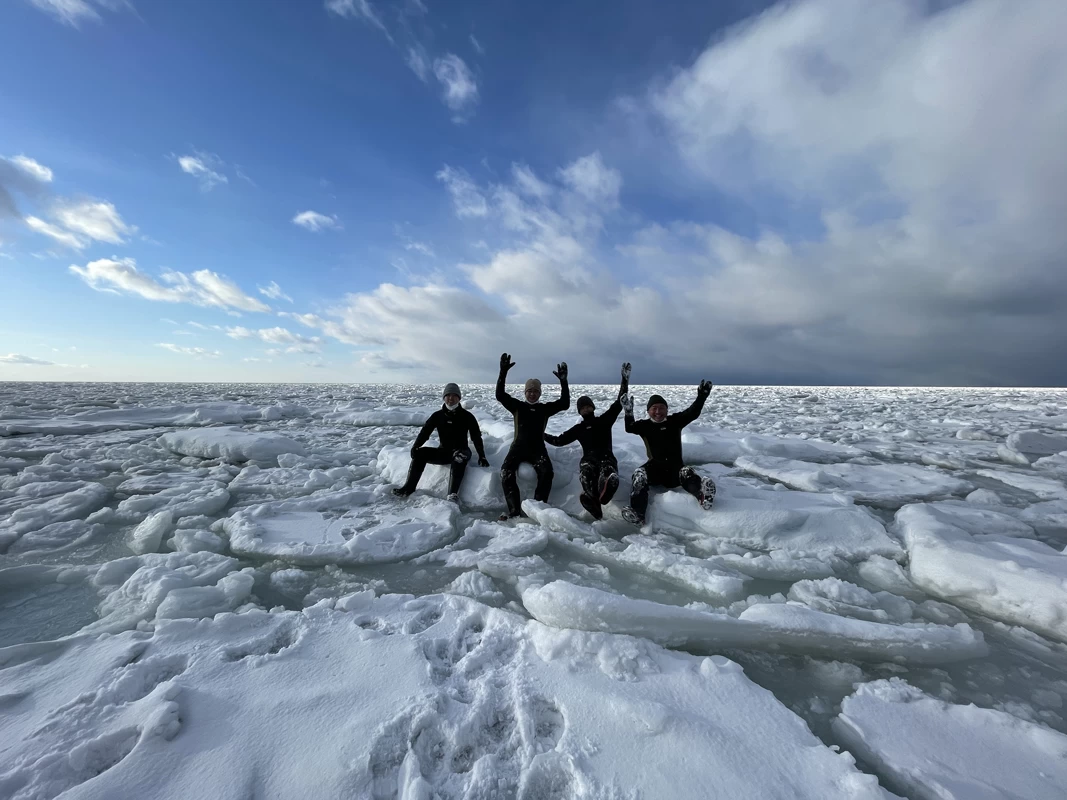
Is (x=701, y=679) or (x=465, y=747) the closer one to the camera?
(x=465, y=747)

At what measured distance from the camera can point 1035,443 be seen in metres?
7.45

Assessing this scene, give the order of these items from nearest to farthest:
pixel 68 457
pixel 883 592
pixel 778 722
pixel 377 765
Result: 1. pixel 377 765
2. pixel 778 722
3. pixel 883 592
4. pixel 68 457

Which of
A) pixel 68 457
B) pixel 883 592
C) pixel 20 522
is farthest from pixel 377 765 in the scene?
pixel 68 457

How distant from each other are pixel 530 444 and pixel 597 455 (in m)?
0.74

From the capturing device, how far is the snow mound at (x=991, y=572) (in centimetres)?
241

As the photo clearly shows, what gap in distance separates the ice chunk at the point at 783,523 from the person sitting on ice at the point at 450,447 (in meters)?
2.07

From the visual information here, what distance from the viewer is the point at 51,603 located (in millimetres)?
2574

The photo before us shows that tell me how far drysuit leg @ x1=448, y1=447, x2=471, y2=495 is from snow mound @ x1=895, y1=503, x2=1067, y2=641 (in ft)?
12.7

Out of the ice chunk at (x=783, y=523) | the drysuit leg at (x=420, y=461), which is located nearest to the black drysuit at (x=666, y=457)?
the ice chunk at (x=783, y=523)

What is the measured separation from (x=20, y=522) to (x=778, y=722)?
19.0 feet

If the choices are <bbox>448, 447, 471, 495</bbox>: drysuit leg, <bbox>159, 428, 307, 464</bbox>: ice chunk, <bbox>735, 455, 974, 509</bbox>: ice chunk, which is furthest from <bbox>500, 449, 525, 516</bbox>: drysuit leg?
<bbox>159, 428, 307, 464</bbox>: ice chunk

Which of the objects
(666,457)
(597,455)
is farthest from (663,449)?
(597,455)

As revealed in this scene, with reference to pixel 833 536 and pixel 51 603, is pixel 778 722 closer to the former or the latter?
pixel 833 536

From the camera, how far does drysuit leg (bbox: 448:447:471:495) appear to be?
4676 mm
